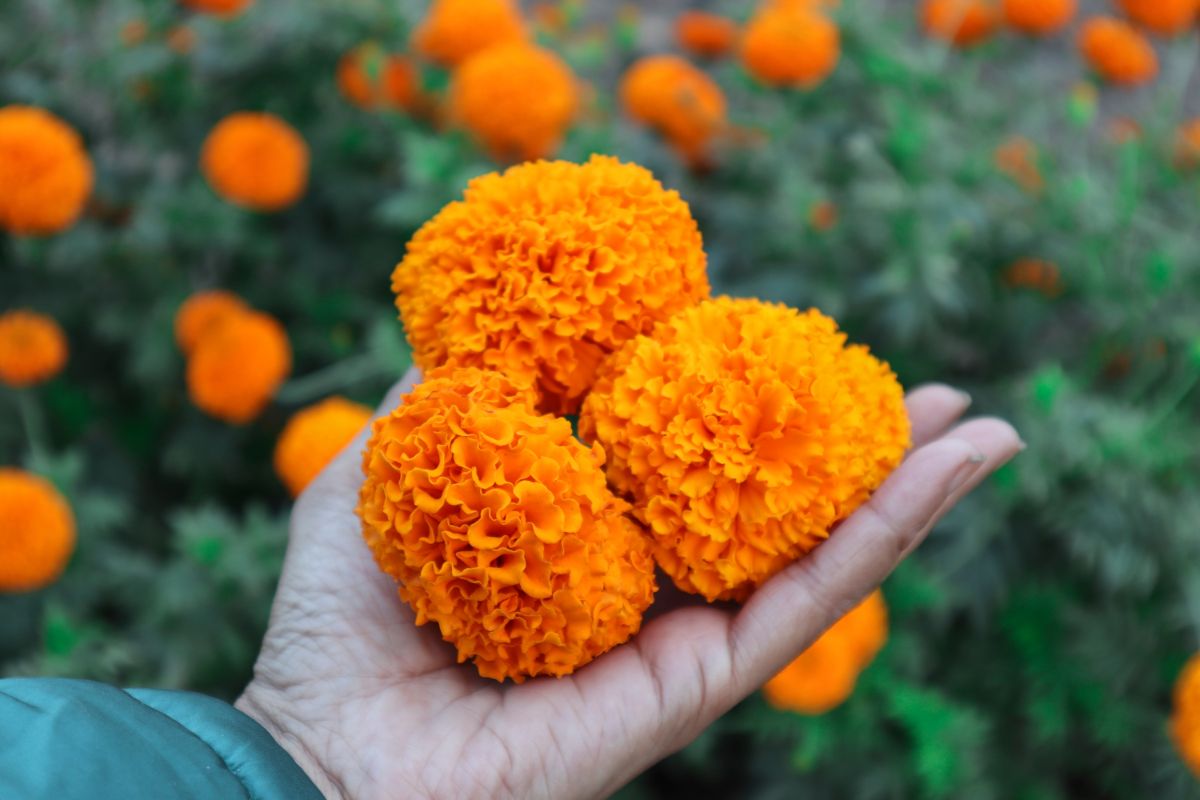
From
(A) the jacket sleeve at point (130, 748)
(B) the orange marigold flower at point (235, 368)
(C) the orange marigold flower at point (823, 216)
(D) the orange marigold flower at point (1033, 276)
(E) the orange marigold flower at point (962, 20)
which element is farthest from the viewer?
(E) the orange marigold flower at point (962, 20)

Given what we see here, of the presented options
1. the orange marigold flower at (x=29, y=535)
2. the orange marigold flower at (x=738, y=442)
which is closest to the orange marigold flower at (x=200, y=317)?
the orange marigold flower at (x=29, y=535)

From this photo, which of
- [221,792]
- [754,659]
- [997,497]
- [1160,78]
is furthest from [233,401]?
[1160,78]

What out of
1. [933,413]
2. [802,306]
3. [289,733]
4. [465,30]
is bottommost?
[289,733]

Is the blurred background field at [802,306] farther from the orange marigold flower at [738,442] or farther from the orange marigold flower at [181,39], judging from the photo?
the orange marigold flower at [738,442]

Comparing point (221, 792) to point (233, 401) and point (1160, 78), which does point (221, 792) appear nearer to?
point (233, 401)

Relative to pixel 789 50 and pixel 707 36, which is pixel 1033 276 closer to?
pixel 789 50

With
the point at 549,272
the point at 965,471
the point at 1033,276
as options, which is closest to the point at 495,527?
the point at 549,272
